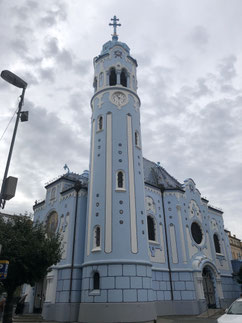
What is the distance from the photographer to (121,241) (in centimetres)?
2227

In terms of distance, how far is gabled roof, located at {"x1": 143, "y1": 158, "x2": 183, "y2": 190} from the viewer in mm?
32969

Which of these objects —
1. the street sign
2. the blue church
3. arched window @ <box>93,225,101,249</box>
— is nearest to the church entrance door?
the blue church

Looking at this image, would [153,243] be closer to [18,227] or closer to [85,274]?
[85,274]

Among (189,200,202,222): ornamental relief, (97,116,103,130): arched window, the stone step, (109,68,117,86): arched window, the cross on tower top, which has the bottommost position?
the stone step

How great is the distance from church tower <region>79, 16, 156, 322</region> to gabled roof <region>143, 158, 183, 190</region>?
20.0ft

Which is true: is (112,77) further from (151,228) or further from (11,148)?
(11,148)

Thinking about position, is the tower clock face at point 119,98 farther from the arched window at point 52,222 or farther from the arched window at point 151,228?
the arched window at point 52,222

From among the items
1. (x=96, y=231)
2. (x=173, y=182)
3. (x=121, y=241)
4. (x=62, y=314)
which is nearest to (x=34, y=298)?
(x=62, y=314)

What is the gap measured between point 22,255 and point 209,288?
21.4 meters

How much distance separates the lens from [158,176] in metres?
34.8

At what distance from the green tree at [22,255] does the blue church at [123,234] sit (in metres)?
6.29

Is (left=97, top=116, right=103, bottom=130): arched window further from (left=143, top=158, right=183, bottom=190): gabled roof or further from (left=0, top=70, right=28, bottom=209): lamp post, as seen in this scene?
(left=0, top=70, right=28, bottom=209): lamp post

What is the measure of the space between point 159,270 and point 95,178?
10.7 meters

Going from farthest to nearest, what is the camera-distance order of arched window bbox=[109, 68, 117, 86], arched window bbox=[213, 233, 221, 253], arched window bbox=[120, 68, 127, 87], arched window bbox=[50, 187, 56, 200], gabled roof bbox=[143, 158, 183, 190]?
arched window bbox=[213, 233, 221, 253]
gabled roof bbox=[143, 158, 183, 190]
arched window bbox=[120, 68, 127, 87]
arched window bbox=[109, 68, 117, 86]
arched window bbox=[50, 187, 56, 200]
